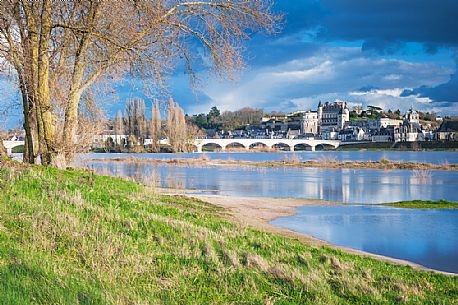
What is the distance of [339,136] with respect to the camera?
625 ft

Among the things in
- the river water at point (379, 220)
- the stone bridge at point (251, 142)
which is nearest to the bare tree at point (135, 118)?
the stone bridge at point (251, 142)

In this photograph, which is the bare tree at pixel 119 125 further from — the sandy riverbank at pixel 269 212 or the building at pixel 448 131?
the building at pixel 448 131

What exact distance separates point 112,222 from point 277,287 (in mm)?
3445

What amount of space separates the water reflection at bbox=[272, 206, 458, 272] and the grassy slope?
309 centimetres

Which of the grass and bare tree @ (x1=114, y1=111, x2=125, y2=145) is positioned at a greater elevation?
bare tree @ (x1=114, y1=111, x2=125, y2=145)


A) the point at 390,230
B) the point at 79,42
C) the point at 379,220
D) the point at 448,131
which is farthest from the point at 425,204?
the point at 448,131

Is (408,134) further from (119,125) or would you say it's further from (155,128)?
(119,125)

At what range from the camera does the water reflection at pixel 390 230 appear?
13.2m

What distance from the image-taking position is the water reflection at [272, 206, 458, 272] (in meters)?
13.2

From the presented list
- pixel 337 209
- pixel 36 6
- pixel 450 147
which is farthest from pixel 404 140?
pixel 36 6

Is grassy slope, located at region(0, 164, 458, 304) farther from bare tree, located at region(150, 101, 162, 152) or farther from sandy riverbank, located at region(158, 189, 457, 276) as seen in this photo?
bare tree, located at region(150, 101, 162, 152)

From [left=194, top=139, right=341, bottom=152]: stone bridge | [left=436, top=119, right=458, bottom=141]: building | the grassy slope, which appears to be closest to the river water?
the grassy slope

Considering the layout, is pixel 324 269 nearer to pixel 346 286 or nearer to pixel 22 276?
pixel 346 286

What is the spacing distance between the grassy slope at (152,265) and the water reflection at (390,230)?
10.1ft
